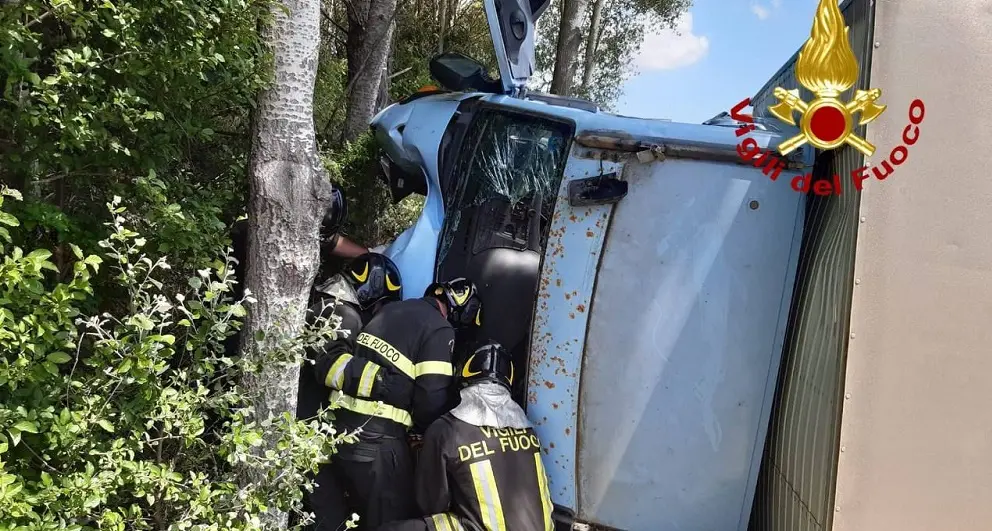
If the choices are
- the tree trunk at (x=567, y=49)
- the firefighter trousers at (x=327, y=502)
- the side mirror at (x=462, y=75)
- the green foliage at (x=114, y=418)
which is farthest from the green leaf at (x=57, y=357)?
the tree trunk at (x=567, y=49)

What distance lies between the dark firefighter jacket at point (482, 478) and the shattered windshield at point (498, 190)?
105 cm

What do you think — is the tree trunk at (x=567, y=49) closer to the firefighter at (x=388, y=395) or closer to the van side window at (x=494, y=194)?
the van side window at (x=494, y=194)

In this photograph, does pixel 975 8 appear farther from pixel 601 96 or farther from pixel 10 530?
pixel 601 96

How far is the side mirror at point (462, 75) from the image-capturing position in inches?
139

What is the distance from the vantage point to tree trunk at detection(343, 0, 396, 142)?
4738mm

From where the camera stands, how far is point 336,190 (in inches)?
131

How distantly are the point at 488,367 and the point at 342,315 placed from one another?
0.72 m

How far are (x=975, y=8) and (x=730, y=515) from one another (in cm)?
202

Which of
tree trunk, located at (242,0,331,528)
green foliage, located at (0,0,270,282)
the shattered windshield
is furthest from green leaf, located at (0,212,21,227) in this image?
the shattered windshield

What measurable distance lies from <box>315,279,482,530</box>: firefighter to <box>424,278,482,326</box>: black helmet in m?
0.16

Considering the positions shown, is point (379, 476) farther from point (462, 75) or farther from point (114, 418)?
point (462, 75)

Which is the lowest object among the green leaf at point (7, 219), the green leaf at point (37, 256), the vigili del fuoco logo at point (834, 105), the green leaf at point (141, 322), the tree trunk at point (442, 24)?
the green leaf at point (141, 322)

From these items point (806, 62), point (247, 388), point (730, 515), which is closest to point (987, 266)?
point (806, 62)

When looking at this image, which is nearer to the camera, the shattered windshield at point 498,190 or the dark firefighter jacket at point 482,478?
the dark firefighter jacket at point 482,478
